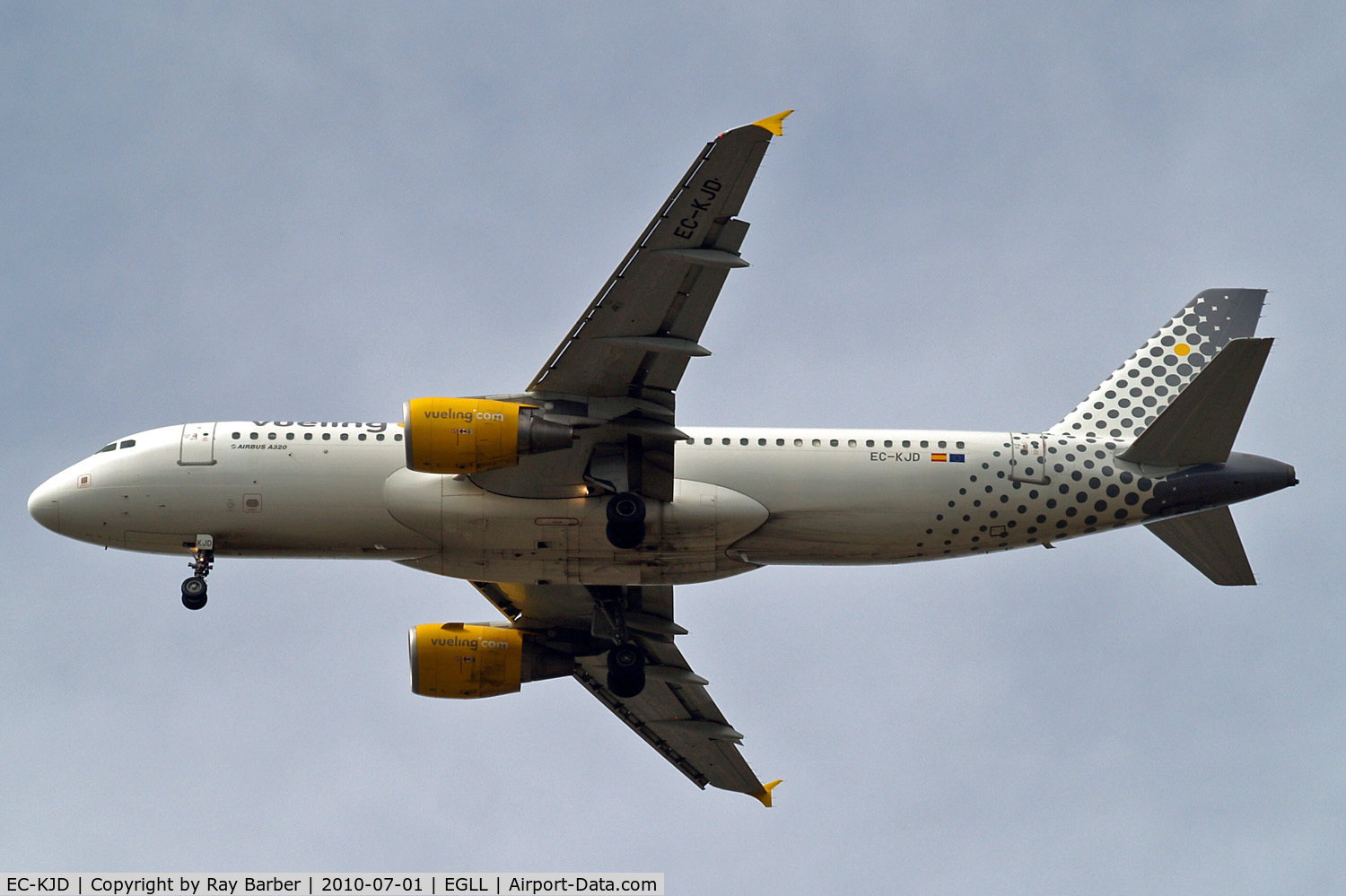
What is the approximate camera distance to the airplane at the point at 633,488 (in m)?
36.4

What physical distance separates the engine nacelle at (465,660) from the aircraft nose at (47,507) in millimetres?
A: 9945

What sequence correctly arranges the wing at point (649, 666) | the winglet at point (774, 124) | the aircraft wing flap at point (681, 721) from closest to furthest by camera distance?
the winglet at point (774, 124), the wing at point (649, 666), the aircraft wing flap at point (681, 721)

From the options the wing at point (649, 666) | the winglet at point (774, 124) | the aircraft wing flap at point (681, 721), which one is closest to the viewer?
the winglet at point (774, 124)

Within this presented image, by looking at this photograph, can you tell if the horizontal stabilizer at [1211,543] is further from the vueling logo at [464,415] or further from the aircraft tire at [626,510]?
the vueling logo at [464,415]

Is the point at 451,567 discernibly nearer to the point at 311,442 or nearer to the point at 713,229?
the point at 311,442

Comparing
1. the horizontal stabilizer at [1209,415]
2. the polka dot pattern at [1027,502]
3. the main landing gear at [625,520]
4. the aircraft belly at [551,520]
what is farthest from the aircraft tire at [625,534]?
the horizontal stabilizer at [1209,415]

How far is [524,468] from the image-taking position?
36.9 m

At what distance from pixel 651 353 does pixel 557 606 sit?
1157 centimetres

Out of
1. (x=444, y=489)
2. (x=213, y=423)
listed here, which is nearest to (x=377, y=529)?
(x=444, y=489)

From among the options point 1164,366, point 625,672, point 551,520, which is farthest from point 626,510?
point 1164,366

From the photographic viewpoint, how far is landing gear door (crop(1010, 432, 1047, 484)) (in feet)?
126

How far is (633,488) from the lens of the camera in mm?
36969

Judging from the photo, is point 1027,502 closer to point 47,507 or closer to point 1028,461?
point 1028,461

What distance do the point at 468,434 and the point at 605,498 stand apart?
415cm
